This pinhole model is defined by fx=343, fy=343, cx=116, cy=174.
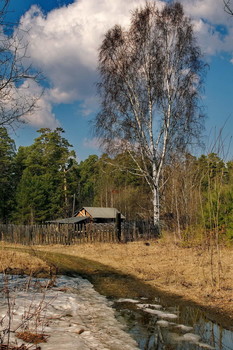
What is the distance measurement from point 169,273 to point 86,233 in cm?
941

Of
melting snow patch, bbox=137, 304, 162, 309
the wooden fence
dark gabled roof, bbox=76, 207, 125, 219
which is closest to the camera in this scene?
melting snow patch, bbox=137, 304, 162, 309

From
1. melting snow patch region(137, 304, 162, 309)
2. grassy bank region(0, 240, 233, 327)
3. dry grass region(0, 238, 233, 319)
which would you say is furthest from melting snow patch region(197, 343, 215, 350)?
melting snow patch region(137, 304, 162, 309)

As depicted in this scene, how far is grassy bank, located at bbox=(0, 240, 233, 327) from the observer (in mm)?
6145

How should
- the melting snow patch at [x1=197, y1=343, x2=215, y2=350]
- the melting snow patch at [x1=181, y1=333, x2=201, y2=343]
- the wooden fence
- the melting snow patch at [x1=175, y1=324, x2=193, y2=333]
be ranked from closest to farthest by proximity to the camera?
the melting snow patch at [x1=197, y1=343, x2=215, y2=350]
the melting snow patch at [x1=181, y1=333, x2=201, y2=343]
the melting snow patch at [x1=175, y1=324, x2=193, y2=333]
the wooden fence

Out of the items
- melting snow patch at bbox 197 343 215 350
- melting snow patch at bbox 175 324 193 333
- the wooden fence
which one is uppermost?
the wooden fence

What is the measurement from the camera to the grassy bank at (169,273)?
6145 millimetres

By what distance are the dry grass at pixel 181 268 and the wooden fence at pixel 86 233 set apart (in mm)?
2639

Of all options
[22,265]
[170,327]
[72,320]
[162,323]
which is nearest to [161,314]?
[162,323]

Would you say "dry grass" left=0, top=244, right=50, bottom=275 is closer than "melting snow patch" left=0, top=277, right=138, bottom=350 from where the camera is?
No

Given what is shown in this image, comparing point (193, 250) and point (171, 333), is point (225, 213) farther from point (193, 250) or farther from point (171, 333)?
point (171, 333)

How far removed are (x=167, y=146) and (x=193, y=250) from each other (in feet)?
21.8

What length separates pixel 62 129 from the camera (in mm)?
41156

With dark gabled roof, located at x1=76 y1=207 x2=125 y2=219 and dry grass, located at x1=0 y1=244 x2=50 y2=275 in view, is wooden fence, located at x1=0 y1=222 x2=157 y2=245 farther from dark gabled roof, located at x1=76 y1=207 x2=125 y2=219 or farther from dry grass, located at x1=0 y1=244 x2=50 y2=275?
dark gabled roof, located at x1=76 y1=207 x2=125 y2=219

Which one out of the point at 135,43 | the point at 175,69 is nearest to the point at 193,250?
the point at 175,69
